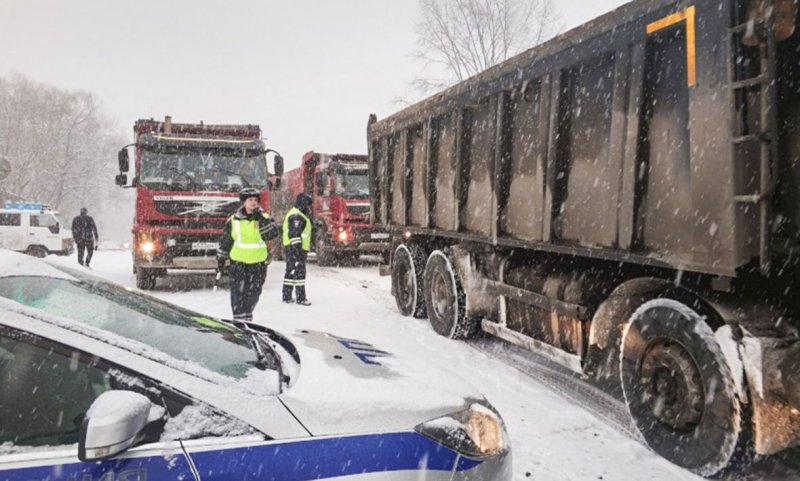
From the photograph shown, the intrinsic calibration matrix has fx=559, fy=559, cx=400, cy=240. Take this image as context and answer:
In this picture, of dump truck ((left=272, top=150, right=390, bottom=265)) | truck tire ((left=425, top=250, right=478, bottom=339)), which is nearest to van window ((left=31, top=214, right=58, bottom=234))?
dump truck ((left=272, top=150, right=390, bottom=265))

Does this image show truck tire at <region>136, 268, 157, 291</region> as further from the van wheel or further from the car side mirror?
the van wheel

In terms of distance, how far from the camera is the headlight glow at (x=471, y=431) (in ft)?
6.67

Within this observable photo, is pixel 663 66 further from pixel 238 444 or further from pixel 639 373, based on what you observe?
pixel 238 444

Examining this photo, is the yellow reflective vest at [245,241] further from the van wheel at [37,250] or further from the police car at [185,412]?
the van wheel at [37,250]

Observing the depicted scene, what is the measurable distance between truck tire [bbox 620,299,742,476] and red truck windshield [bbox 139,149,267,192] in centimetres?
855

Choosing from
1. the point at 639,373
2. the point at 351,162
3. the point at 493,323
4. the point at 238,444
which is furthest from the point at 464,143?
the point at 351,162

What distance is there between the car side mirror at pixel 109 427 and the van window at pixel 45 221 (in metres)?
20.3

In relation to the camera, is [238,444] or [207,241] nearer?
[238,444]

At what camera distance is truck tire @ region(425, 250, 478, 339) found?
6617 millimetres

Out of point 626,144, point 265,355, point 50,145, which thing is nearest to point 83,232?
point 265,355

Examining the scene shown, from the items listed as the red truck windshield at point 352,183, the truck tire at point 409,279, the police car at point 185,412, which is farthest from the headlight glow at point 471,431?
the red truck windshield at point 352,183

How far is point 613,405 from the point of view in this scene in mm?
4527

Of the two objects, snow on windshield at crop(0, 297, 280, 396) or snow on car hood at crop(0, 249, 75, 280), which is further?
snow on car hood at crop(0, 249, 75, 280)

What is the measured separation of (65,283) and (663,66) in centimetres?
349
